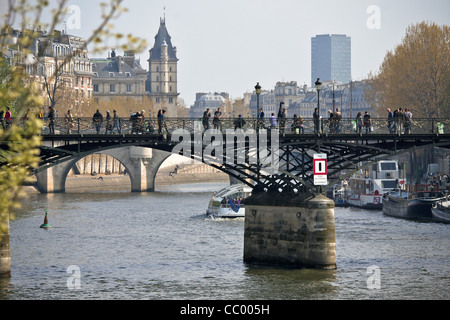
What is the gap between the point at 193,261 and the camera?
4522cm

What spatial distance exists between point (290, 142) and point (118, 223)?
25.8m

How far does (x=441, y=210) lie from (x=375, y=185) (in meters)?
17.5

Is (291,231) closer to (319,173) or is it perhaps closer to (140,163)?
(319,173)

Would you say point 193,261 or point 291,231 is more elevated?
point 291,231

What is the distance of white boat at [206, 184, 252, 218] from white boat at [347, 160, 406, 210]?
48.2 ft

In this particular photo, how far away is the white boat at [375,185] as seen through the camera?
279 feet

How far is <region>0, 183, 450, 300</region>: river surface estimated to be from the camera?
36.1 m

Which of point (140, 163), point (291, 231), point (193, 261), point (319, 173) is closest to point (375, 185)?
point (140, 163)

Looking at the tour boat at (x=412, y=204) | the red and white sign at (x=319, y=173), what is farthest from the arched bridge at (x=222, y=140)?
the tour boat at (x=412, y=204)

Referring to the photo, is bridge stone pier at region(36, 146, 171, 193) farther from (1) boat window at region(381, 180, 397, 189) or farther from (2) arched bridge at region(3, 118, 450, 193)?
(2) arched bridge at region(3, 118, 450, 193)

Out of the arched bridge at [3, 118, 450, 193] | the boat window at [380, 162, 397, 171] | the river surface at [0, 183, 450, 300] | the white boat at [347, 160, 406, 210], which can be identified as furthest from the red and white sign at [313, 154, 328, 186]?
the boat window at [380, 162, 397, 171]

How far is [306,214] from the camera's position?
40.1 meters
